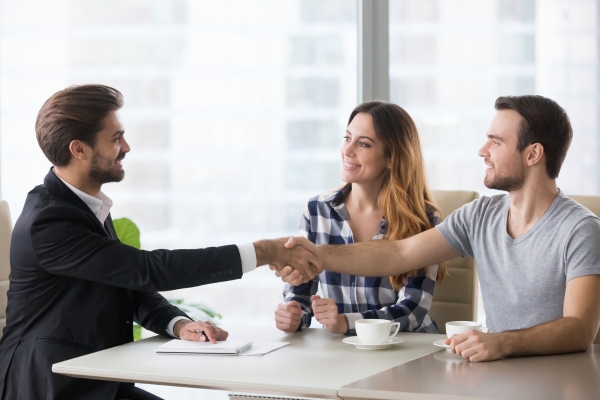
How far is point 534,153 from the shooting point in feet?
6.98

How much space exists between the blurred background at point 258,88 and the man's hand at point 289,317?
5.14ft

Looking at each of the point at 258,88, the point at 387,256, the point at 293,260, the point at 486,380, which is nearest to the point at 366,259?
the point at 387,256

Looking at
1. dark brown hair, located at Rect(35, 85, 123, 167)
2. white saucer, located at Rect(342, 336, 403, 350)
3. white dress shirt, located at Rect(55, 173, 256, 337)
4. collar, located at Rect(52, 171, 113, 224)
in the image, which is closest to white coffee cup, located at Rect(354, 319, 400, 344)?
white saucer, located at Rect(342, 336, 403, 350)

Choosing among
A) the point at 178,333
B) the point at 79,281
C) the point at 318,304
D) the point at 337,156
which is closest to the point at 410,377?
the point at 318,304

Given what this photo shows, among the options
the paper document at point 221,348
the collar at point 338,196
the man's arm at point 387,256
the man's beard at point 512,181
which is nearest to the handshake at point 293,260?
the man's arm at point 387,256

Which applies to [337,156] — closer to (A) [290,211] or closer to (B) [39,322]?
(A) [290,211]

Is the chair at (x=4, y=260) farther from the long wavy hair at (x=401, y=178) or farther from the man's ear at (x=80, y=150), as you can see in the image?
the long wavy hair at (x=401, y=178)

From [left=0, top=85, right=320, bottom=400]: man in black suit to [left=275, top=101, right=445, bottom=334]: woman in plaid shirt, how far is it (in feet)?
1.48

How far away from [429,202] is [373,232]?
22 cm

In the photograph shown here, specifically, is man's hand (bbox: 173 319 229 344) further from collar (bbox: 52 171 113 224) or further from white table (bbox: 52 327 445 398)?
collar (bbox: 52 171 113 224)

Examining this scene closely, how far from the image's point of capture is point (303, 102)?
369cm

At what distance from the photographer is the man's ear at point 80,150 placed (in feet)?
6.95

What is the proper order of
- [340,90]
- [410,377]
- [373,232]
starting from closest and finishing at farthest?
[410,377], [373,232], [340,90]

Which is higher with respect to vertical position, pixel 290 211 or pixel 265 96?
pixel 265 96
